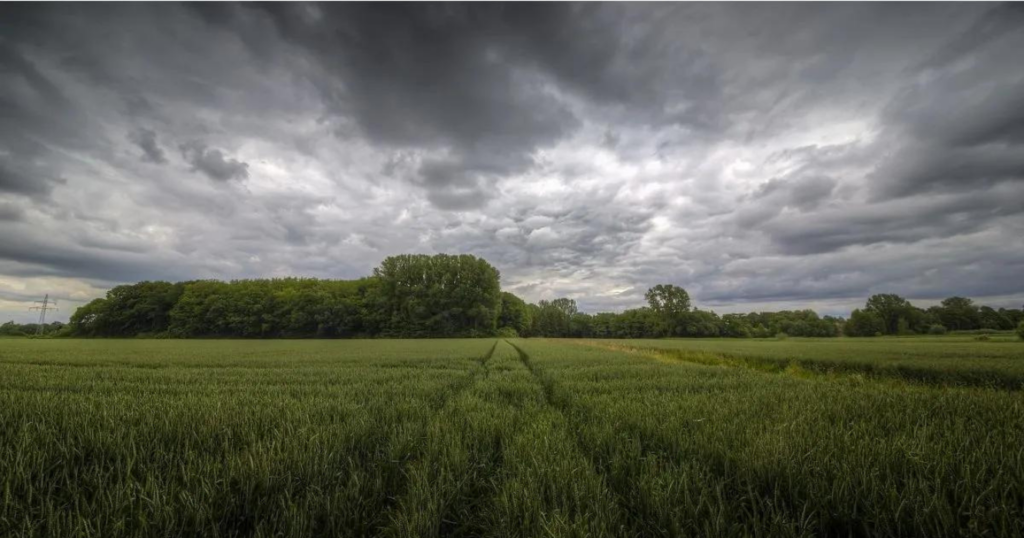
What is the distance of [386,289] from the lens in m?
80.3

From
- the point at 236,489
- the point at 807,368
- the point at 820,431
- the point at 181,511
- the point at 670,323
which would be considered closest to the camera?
the point at 181,511

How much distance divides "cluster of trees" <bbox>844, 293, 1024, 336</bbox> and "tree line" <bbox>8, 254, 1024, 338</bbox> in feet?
0.57

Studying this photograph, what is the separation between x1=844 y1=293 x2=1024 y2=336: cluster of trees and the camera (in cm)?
8569

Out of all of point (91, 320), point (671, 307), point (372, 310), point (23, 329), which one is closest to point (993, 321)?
point (671, 307)

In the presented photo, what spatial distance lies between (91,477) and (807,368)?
26.9 m

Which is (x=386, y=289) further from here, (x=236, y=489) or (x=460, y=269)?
(x=236, y=489)

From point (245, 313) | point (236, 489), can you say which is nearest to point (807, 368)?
point (236, 489)

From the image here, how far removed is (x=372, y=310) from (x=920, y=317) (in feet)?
426

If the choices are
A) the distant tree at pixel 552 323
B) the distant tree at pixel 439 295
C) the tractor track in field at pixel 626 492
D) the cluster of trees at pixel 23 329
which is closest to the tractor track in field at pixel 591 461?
the tractor track in field at pixel 626 492

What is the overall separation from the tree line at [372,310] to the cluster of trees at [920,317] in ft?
0.57

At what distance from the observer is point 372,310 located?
78.4 metres

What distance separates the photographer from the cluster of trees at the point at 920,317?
8569cm

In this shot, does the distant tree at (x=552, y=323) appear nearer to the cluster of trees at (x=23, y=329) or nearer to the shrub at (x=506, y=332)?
the shrub at (x=506, y=332)

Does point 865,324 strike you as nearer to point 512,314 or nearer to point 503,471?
point 512,314
